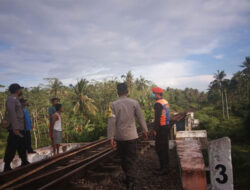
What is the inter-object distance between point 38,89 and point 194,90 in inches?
3311

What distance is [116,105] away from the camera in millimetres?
3572

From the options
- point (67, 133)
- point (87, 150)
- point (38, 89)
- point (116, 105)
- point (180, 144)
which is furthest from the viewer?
point (38, 89)

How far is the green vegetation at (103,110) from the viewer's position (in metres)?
19.4

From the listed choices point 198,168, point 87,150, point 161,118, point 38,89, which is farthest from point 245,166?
point 38,89

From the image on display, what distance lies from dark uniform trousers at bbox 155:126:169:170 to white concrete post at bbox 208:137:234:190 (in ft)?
6.42

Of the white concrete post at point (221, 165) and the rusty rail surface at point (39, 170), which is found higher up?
the white concrete post at point (221, 165)

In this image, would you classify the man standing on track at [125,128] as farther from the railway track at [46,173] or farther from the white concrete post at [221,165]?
the white concrete post at [221,165]

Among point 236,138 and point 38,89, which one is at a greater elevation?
point 38,89

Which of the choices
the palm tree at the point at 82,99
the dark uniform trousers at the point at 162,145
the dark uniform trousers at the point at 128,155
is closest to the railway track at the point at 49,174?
the dark uniform trousers at the point at 128,155

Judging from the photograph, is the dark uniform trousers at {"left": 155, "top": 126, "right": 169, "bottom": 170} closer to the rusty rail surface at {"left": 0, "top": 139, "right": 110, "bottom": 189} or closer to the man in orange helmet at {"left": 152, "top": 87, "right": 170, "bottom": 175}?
the man in orange helmet at {"left": 152, "top": 87, "right": 170, "bottom": 175}

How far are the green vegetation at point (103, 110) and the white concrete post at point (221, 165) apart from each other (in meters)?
3.69

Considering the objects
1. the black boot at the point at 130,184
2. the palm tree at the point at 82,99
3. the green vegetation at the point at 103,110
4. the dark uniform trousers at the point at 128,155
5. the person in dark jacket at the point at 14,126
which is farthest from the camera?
the palm tree at the point at 82,99

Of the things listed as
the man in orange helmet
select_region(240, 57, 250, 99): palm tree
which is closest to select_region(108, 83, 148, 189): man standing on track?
the man in orange helmet

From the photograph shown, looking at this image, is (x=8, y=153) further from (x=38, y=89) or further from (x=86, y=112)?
(x=38, y=89)
